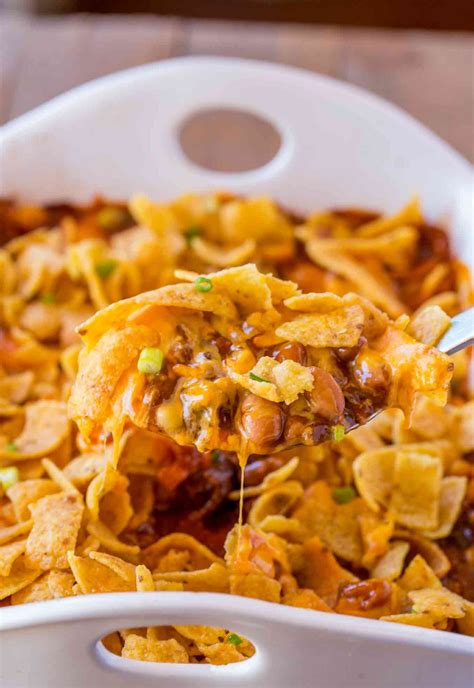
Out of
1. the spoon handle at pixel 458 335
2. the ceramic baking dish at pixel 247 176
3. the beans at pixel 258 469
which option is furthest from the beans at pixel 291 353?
the ceramic baking dish at pixel 247 176

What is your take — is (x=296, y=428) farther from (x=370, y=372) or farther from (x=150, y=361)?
(x=150, y=361)

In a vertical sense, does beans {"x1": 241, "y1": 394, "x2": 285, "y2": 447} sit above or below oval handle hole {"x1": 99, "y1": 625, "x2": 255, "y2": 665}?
above

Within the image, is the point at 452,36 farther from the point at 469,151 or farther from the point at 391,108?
the point at 391,108

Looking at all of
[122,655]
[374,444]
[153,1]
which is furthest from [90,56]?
[122,655]

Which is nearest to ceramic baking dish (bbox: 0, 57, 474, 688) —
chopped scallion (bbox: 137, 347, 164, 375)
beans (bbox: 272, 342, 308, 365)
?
beans (bbox: 272, 342, 308, 365)

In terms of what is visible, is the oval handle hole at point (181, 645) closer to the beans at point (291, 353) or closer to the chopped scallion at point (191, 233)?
the beans at point (291, 353)

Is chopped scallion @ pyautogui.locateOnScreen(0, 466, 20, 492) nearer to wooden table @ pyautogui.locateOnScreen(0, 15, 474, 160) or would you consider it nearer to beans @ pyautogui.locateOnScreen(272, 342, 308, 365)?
beans @ pyautogui.locateOnScreen(272, 342, 308, 365)
